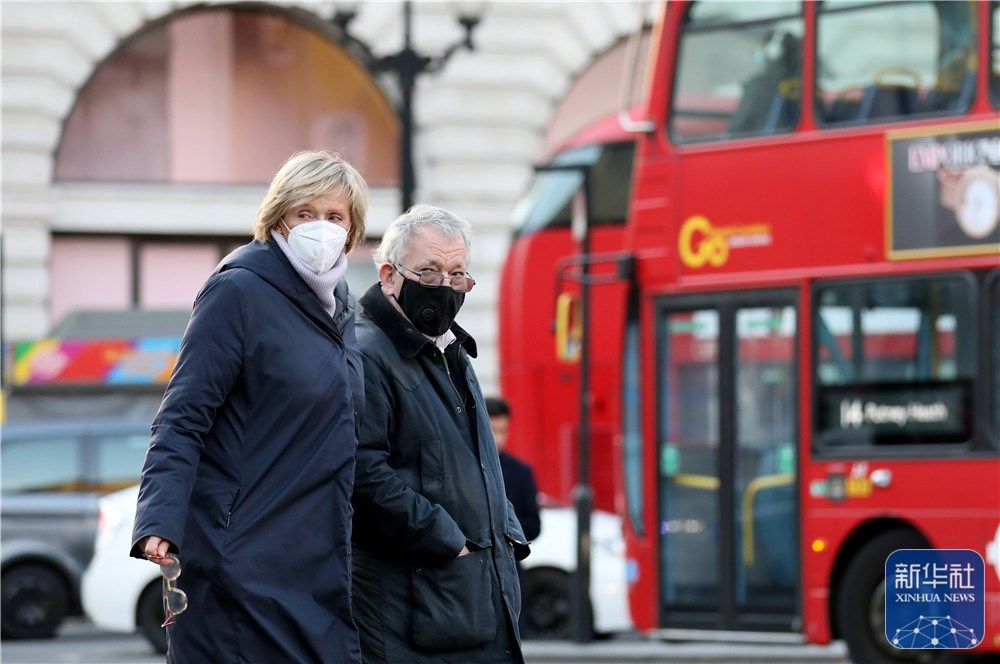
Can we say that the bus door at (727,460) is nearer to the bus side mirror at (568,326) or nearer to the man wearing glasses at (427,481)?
the bus side mirror at (568,326)

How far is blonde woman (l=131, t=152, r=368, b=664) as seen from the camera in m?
4.11

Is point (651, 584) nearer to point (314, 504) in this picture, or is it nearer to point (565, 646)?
point (565, 646)

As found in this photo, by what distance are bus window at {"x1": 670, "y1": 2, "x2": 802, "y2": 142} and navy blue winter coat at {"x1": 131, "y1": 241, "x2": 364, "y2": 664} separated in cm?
739

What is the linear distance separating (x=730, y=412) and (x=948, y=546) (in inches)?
69.4

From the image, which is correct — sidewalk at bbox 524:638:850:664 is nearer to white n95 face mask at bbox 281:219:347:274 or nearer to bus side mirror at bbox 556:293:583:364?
bus side mirror at bbox 556:293:583:364

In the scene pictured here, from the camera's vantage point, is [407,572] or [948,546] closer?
[407,572]

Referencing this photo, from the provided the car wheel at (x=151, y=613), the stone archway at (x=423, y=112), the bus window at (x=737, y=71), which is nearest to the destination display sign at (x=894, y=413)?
the bus window at (x=737, y=71)

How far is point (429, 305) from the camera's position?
4758 millimetres

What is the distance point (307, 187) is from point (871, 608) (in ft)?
23.1

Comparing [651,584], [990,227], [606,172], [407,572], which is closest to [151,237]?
[606,172]

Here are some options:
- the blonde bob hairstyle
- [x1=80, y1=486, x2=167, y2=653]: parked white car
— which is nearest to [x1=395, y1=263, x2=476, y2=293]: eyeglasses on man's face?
the blonde bob hairstyle

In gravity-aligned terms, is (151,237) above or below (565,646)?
above

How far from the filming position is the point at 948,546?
33.1 feet

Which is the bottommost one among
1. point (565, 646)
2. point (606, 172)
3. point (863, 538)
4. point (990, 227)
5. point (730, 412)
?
point (565, 646)
